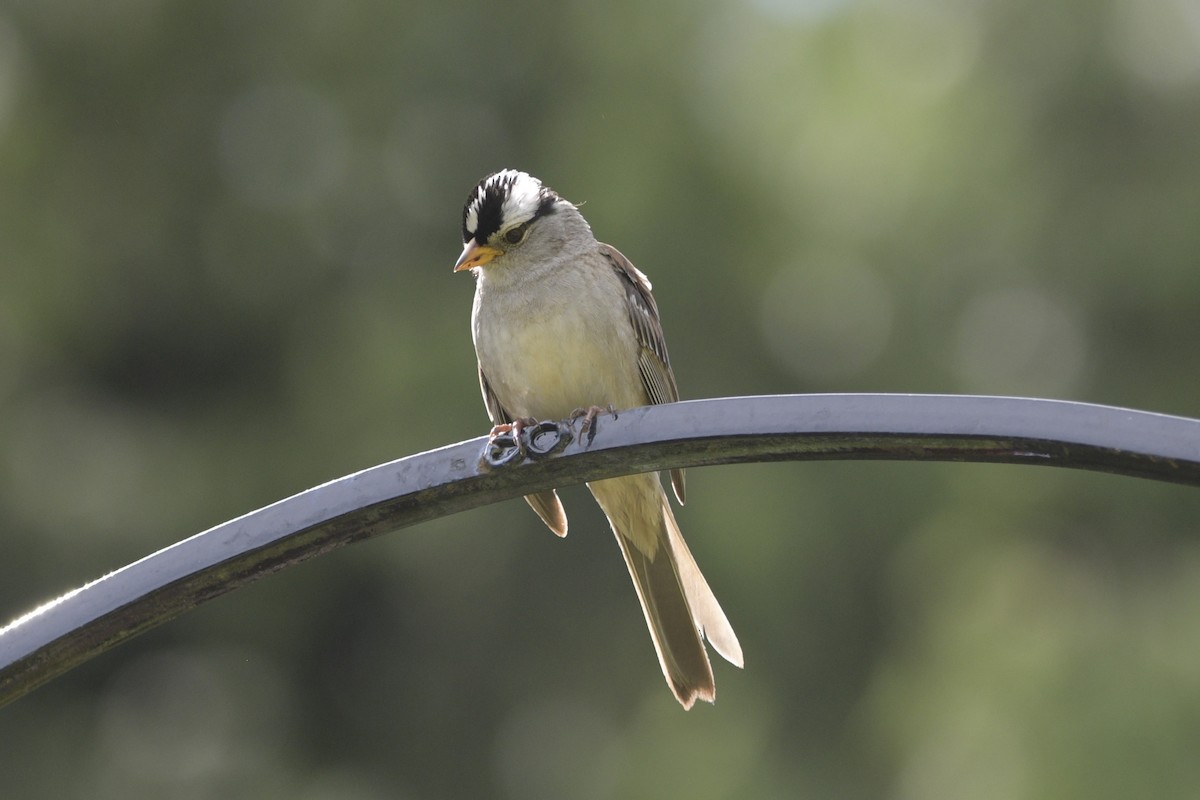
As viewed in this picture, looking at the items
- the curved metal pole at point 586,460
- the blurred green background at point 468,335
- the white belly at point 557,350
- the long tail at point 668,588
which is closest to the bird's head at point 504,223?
the white belly at point 557,350

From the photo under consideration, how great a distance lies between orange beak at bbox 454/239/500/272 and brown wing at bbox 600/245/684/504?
1.66 feet

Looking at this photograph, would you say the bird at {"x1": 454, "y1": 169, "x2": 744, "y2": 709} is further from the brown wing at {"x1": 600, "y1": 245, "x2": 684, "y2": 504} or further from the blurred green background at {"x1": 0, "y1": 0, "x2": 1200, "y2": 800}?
the blurred green background at {"x1": 0, "y1": 0, "x2": 1200, "y2": 800}

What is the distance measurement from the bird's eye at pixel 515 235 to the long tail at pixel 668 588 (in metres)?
1.08

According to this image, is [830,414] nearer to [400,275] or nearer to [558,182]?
[558,182]

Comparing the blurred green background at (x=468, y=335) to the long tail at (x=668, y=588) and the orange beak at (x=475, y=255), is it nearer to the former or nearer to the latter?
the long tail at (x=668, y=588)

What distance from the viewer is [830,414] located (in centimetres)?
335

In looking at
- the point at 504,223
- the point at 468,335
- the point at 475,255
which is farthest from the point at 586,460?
the point at 468,335

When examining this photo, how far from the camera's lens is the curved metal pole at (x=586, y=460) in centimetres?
311

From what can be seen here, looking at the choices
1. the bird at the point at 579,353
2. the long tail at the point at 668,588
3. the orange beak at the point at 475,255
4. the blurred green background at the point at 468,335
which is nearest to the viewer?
the long tail at the point at 668,588

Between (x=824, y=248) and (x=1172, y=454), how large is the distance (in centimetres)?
1148

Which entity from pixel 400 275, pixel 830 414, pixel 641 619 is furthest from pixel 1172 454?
pixel 400 275

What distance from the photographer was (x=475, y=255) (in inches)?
245

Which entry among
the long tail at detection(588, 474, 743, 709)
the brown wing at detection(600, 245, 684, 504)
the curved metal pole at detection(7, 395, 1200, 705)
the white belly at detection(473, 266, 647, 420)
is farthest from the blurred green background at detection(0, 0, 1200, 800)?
the curved metal pole at detection(7, 395, 1200, 705)

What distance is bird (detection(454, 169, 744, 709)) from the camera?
5.86 m
